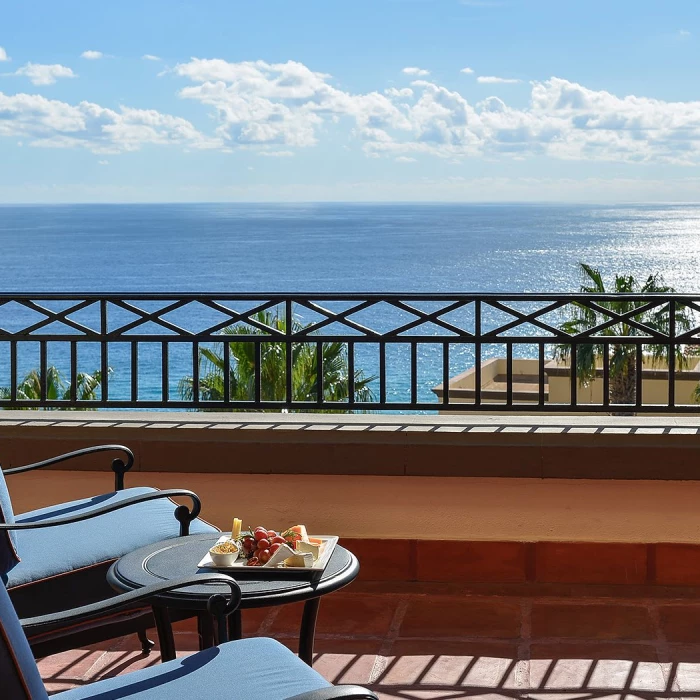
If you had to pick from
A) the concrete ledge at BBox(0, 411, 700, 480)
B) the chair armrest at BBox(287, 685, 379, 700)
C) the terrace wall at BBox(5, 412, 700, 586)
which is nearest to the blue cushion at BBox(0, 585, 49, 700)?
the chair armrest at BBox(287, 685, 379, 700)

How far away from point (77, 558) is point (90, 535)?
0.18m

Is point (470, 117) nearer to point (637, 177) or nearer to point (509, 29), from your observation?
point (509, 29)

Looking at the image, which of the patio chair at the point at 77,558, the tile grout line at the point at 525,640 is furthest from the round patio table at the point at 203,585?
the tile grout line at the point at 525,640

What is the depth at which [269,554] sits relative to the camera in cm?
219

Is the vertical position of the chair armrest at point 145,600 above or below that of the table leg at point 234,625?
above

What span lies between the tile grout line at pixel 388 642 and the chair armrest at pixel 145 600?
79 centimetres

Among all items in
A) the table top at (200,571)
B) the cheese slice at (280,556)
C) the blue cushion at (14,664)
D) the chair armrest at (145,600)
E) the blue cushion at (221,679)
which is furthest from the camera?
the cheese slice at (280,556)

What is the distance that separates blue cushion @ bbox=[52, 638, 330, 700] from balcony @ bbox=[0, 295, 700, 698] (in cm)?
78

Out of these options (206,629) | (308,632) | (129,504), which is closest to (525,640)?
(308,632)

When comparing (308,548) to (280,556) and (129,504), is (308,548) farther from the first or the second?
(129,504)

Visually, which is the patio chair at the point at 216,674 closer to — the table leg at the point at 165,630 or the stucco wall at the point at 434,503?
the table leg at the point at 165,630

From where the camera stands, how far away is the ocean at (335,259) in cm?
5869

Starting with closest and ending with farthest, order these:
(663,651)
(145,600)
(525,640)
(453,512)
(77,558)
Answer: (145,600) → (77,558) → (663,651) → (525,640) → (453,512)

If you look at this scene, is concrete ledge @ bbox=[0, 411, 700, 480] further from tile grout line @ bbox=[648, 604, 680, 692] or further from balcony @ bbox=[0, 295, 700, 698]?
tile grout line @ bbox=[648, 604, 680, 692]
